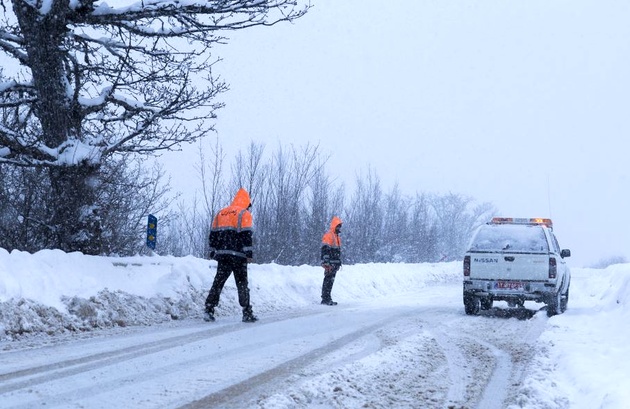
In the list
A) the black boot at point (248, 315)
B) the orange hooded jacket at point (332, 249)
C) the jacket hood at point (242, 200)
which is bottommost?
the black boot at point (248, 315)

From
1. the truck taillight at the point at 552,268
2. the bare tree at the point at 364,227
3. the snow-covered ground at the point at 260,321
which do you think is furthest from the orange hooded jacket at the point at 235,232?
the bare tree at the point at 364,227

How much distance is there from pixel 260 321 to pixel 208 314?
86 cm

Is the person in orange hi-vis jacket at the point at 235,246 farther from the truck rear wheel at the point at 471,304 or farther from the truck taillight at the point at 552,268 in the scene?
the truck taillight at the point at 552,268

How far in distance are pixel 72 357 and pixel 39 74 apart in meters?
7.78

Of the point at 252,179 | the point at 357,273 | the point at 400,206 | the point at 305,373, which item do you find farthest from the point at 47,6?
the point at 400,206

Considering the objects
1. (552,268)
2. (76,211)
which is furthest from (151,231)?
(552,268)

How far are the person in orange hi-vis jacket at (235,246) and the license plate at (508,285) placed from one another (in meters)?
5.43

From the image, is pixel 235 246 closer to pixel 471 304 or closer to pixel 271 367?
pixel 271 367

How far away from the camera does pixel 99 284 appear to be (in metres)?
10.4

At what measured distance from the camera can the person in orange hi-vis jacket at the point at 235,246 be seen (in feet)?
36.0

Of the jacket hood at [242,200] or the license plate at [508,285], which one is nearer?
the jacket hood at [242,200]

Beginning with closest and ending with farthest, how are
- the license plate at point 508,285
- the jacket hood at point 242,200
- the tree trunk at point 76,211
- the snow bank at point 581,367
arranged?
1. the snow bank at point 581,367
2. the jacket hood at point 242,200
3. the tree trunk at point 76,211
4. the license plate at point 508,285

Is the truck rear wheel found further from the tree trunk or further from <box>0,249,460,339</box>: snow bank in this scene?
the tree trunk

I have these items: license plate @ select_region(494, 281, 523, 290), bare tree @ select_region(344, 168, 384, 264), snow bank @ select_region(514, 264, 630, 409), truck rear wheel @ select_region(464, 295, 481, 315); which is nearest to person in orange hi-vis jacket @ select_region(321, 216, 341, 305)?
truck rear wheel @ select_region(464, 295, 481, 315)
